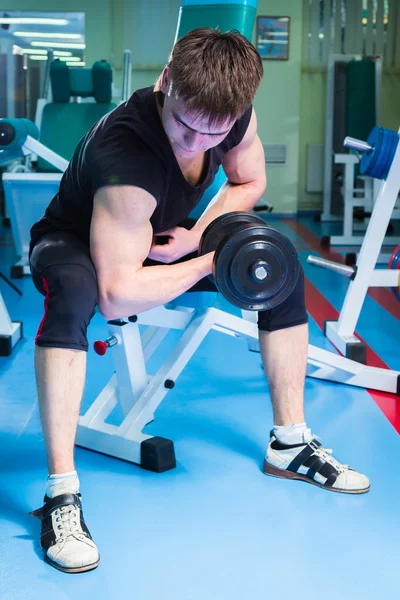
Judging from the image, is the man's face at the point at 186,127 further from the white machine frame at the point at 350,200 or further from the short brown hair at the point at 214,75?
A: the white machine frame at the point at 350,200

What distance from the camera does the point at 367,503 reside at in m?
1.83

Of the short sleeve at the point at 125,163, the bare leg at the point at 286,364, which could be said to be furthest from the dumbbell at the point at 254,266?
the bare leg at the point at 286,364

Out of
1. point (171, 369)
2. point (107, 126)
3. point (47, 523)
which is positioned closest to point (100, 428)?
point (171, 369)

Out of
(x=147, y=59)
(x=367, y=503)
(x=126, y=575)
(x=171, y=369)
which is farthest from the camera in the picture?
(x=147, y=59)

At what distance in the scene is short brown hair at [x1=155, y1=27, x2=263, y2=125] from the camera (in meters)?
1.44

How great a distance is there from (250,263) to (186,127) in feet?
1.02

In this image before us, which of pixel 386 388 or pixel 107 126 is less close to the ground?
pixel 107 126

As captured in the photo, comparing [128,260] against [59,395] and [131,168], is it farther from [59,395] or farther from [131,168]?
[59,395]

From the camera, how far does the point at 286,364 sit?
1923 millimetres

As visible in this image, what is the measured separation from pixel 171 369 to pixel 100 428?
274 mm

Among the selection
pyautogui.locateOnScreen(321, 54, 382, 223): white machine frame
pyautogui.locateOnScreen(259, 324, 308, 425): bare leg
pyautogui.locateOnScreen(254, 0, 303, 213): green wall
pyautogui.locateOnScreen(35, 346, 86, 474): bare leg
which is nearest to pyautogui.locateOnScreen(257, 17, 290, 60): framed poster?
pyautogui.locateOnScreen(254, 0, 303, 213): green wall

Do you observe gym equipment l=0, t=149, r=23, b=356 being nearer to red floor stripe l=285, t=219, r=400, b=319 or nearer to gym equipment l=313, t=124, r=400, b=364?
gym equipment l=313, t=124, r=400, b=364

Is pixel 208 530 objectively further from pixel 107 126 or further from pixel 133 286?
pixel 107 126

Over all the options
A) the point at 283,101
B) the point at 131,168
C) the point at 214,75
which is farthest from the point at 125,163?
the point at 283,101
